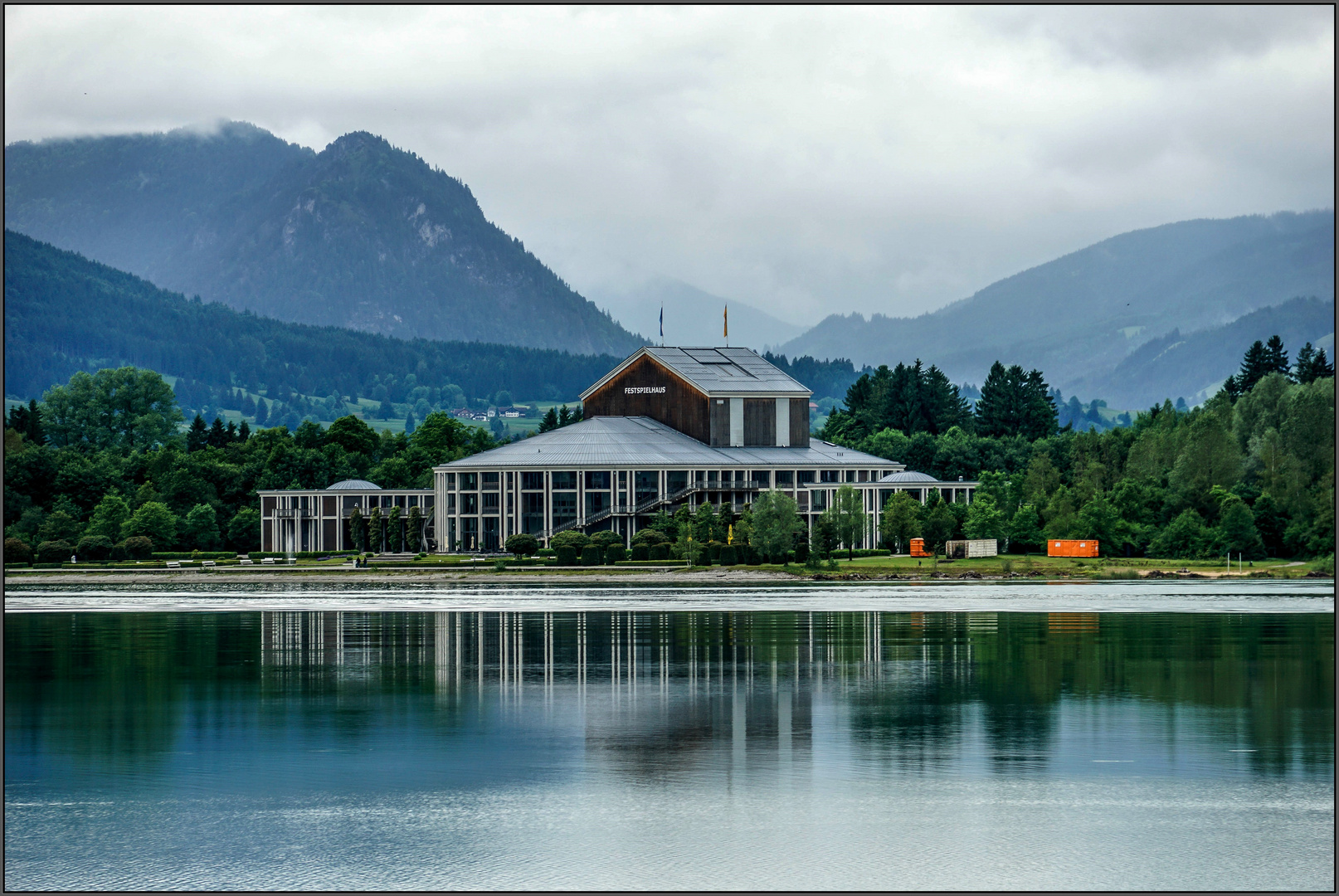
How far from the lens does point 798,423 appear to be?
143500 millimetres

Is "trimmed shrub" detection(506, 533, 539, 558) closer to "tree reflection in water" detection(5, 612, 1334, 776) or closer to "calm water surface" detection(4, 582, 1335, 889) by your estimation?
"tree reflection in water" detection(5, 612, 1334, 776)

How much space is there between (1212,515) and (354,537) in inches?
2705

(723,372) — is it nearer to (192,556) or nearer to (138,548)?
(192,556)

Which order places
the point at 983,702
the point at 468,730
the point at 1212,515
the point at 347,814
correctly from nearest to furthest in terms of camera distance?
the point at 347,814 → the point at 468,730 → the point at 983,702 → the point at 1212,515

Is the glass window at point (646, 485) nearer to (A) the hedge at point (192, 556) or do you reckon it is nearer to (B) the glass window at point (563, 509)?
(B) the glass window at point (563, 509)

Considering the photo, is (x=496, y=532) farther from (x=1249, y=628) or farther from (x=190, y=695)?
(x=190, y=695)

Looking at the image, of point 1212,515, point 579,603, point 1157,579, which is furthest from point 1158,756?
point 1212,515

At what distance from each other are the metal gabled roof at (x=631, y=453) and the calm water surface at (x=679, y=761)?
250 ft

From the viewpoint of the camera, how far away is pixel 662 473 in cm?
12725

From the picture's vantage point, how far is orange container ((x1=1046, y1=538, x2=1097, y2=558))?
345ft

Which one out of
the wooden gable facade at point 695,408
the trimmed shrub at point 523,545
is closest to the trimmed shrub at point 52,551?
the trimmed shrub at point 523,545

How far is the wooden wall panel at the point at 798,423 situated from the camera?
143 m

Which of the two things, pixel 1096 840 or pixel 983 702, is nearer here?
pixel 1096 840

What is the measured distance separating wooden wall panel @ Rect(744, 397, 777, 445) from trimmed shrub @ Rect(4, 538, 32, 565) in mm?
59927
